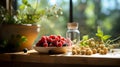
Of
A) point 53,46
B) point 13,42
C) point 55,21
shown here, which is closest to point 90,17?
point 55,21

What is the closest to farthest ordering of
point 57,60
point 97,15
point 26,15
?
point 57,60
point 26,15
point 97,15

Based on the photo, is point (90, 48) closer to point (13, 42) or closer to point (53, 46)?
point (53, 46)

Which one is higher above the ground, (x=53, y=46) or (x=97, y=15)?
(x=97, y=15)

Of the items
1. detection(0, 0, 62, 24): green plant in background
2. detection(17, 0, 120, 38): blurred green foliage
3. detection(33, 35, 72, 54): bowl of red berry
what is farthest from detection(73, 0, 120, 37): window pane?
detection(33, 35, 72, 54): bowl of red berry

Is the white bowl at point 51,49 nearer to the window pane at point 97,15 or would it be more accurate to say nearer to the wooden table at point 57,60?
the wooden table at point 57,60

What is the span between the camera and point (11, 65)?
1.40m

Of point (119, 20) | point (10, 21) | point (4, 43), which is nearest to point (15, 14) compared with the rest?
point (10, 21)

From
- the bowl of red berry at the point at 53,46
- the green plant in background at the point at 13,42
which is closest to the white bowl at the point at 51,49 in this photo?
the bowl of red berry at the point at 53,46

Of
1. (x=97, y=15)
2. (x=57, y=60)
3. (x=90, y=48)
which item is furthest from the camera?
(x=97, y=15)

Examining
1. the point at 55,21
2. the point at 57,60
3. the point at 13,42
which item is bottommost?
the point at 57,60

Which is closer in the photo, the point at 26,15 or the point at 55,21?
the point at 26,15

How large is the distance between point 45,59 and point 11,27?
12.7 inches

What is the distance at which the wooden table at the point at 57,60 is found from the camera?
1.13m

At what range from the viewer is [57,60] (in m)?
1.21
